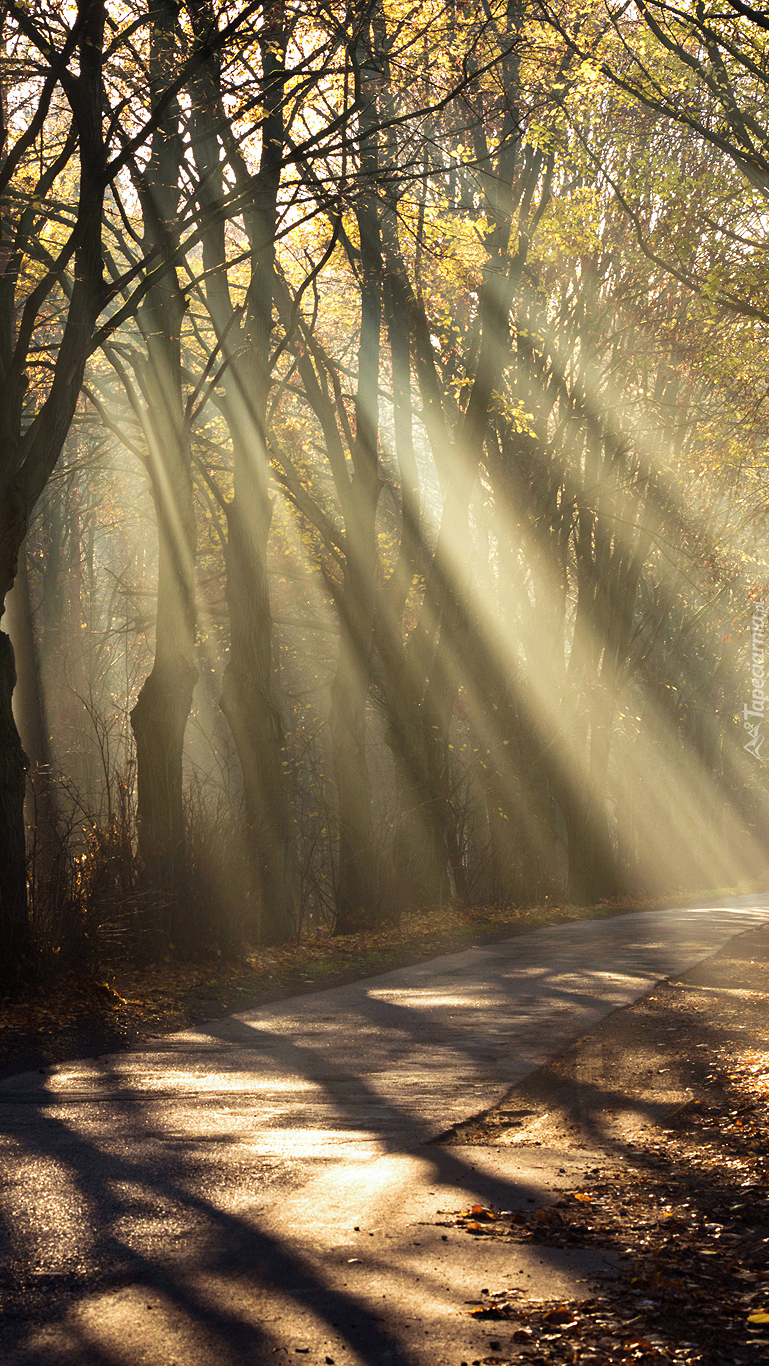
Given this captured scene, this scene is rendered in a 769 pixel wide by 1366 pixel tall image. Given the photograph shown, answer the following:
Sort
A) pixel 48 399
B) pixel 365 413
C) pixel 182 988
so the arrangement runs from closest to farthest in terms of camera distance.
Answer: pixel 48 399
pixel 182 988
pixel 365 413

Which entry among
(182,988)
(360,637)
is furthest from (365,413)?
(182,988)

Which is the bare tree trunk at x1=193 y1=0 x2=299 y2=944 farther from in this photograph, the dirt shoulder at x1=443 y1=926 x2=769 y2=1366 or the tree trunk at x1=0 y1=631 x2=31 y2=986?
the dirt shoulder at x1=443 y1=926 x2=769 y2=1366

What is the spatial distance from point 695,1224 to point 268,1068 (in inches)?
137

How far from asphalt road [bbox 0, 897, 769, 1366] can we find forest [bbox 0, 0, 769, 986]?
270 centimetres

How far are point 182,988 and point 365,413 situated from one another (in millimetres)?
8944

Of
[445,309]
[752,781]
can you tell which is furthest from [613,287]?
[752,781]

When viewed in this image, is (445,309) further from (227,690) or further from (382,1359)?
(382,1359)

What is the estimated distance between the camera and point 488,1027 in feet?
28.6

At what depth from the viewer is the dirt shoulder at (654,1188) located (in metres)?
3.22

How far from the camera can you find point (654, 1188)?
4730mm

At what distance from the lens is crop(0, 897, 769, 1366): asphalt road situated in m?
3.23

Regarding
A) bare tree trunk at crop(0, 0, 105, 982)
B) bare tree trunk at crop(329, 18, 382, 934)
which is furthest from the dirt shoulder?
bare tree trunk at crop(329, 18, 382, 934)

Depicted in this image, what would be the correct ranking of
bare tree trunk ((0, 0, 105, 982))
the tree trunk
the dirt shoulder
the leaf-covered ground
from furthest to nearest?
bare tree trunk ((0, 0, 105, 982))
the tree trunk
the leaf-covered ground
the dirt shoulder

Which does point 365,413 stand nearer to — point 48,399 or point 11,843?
point 48,399
